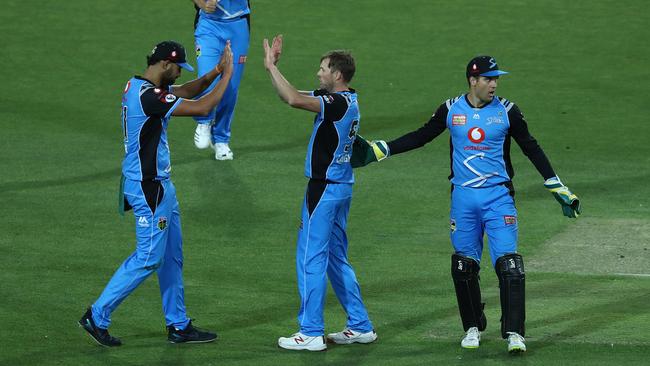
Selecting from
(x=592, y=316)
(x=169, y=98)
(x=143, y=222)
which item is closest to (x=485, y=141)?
(x=592, y=316)

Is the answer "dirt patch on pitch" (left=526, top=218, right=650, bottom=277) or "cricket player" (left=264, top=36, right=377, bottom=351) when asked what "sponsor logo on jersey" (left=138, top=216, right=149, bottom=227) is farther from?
"dirt patch on pitch" (left=526, top=218, right=650, bottom=277)

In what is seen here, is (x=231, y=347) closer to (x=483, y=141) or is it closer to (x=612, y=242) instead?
(x=483, y=141)

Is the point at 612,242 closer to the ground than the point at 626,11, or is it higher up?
closer to the ground

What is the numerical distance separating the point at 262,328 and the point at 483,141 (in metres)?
2.22

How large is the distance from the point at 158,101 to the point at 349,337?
7.18ft

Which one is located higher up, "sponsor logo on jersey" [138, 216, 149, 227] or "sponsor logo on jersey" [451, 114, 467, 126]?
"sponsor logo on jersey" [451, 114, 467, 126]

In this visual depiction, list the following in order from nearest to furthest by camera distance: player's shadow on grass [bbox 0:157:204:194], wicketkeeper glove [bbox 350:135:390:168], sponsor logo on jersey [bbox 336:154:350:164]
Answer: sponsor logo on jersey [bbox 336:154:350:164] → wicketkeeper glove [bbox 350:135:390:168] → player's shadow on grass [bbox 0:157:204:194]

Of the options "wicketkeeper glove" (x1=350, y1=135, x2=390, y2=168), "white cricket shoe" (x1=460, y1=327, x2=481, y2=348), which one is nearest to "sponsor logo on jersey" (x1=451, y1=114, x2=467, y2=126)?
"wicketkeeper glove" (x1=350, y1=135, x2=390, y2=168)

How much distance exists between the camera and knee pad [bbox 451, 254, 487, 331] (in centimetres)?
898

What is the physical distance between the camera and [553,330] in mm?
9461

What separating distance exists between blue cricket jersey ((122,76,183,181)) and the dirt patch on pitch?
3875 mm

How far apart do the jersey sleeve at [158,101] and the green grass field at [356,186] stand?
1697 mm

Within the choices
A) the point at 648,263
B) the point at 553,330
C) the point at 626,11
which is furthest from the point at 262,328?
the point at 626,11

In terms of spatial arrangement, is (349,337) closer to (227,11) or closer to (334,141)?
(334,141)
